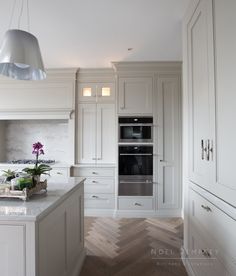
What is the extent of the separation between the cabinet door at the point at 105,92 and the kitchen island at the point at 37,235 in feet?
7.47

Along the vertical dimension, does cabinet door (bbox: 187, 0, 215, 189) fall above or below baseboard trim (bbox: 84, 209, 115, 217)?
above

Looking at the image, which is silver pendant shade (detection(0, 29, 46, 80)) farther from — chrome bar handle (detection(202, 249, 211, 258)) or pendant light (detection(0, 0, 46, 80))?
chrome bar handle (detection(202, 249, 211, 258))

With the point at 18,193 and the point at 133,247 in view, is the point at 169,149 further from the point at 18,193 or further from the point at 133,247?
the point at 18,193

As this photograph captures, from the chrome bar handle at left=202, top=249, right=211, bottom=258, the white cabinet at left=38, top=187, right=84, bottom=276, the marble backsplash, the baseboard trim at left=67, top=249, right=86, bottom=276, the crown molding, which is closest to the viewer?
the white cabinet at left=38, top=187, right=84, bottom=276

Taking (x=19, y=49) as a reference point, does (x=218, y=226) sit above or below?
below

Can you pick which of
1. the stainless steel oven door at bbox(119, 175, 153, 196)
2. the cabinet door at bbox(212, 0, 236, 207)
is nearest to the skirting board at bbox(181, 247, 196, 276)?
the cabinet door at bbox(212, 0, 236, 207)

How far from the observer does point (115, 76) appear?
12.3ft

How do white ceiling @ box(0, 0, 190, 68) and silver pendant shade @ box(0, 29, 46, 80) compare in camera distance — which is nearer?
silver pendant shade @ box(0, 29, 46, 80)

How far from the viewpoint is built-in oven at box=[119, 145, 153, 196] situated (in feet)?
11.7

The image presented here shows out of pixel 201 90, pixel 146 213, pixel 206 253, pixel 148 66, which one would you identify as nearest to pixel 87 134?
pixel 148 66

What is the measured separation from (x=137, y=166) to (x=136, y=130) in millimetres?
616

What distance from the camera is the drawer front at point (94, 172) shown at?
3645 millimetres

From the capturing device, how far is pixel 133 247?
2.58 meters

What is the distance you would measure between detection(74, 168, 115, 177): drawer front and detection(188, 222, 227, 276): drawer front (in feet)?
6.02
